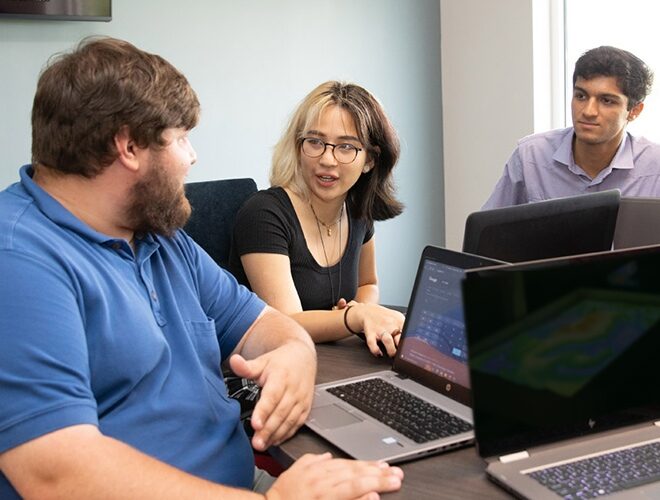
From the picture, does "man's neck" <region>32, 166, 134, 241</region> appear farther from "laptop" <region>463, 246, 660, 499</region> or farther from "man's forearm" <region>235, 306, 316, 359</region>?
"laptop" <region>463, 246, 660, 499</region>

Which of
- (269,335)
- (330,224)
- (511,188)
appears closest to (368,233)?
(330,224)

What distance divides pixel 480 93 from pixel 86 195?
8.92 feet

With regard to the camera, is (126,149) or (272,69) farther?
(272,69)

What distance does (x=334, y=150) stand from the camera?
218cm

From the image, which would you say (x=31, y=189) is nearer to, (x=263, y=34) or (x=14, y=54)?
(x=14, y=54)

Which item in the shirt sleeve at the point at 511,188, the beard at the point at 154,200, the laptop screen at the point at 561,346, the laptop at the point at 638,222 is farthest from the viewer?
the shirt sleeve at the point at 511,188

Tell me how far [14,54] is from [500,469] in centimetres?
242

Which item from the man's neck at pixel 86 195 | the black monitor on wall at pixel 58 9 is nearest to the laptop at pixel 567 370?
the man's neck at pixel 86 195

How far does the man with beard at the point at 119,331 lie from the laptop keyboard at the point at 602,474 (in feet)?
0.68

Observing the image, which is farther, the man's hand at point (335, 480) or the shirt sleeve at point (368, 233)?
the shirt sleeve at point (368, 233)

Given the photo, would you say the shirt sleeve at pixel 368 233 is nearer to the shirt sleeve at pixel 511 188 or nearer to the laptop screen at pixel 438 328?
the shirt sleeve at pixel 511 188

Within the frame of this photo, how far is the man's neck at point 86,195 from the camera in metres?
1.33

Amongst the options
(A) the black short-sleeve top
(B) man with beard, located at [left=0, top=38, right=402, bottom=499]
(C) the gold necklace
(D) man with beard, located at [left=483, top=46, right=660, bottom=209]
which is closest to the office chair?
(A) the black short-sleeve top

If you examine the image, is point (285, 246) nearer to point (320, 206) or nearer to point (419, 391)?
point (320, 206)
